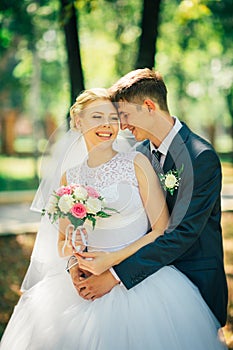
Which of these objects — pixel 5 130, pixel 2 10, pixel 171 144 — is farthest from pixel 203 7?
pixel 5 130

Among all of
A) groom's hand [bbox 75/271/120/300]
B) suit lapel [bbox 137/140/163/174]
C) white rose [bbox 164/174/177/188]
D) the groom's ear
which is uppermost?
the groom's ear

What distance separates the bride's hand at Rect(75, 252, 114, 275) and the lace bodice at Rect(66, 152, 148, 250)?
19 centimetres

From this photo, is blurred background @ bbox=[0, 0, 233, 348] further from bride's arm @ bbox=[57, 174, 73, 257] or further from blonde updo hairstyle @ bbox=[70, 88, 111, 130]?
blonde updo hairstyle @ bbox=[70, 88, 111, 130]

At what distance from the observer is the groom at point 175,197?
11.3 feet

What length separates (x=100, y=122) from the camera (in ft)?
12.1

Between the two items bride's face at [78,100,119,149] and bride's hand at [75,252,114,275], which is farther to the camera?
bride's face at [78,100,119,149]

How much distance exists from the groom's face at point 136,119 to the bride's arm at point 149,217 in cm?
17

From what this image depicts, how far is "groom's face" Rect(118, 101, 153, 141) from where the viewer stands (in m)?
3.54

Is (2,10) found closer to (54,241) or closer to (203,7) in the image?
(203,7)

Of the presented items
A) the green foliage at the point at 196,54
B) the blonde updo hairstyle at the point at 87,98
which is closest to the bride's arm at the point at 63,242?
the blonde updo hairstyle at the point at 87,98

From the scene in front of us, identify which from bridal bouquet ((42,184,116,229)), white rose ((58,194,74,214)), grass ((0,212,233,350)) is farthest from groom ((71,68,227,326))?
grass ((0,212,233,350))

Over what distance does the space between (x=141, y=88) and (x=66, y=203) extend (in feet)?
2.45

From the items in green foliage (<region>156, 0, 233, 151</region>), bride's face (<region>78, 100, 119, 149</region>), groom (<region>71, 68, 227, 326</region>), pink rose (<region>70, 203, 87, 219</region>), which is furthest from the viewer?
green foliage (<region>156, 0, 233, 151</region>)

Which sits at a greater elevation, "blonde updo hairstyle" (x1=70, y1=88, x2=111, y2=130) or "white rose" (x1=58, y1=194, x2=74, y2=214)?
"blonde updo hairstyle" (x1=70, y1=88, x2=111, y2=130)
